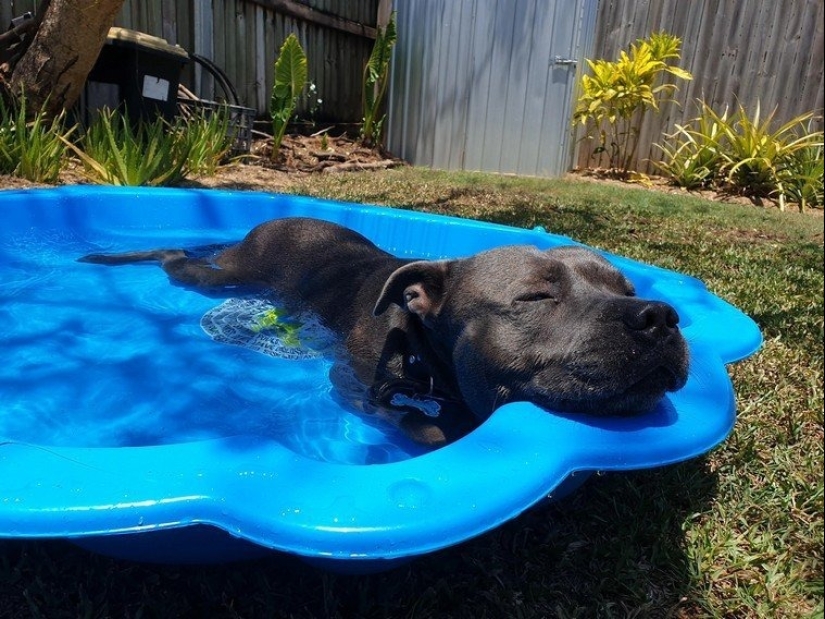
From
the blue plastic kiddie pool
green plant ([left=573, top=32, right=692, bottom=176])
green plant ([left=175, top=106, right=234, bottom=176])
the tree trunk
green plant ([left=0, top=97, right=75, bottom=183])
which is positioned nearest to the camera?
the blue plastic kiddie pool

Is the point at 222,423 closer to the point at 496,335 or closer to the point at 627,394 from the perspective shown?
the point at 496,335

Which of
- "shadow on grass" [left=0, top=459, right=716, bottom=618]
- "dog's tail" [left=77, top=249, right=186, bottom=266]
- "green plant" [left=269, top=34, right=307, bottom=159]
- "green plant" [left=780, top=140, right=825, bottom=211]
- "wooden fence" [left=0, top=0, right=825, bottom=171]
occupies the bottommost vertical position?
"shadow on grass" [left=0, top=459, right=716, bottom=618]

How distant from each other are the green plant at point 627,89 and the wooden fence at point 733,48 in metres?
0.29

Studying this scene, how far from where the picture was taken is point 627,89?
1020cm

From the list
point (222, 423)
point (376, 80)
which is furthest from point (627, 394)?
point (376, 80)

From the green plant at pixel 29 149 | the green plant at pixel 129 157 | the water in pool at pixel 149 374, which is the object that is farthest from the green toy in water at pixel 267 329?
the green plant at pixel 29 149

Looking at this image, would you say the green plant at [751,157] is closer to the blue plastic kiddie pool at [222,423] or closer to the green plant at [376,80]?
the green plant at [376,80]

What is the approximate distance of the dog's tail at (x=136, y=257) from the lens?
5023mm

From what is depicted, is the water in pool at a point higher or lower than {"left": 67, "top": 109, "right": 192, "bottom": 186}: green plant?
lower

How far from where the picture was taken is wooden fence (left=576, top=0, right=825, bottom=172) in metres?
10.7

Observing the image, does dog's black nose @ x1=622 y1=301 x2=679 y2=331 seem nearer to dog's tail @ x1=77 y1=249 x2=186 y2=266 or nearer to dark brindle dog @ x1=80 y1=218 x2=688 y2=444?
dark brindle dog @ x1=80 y1=218 x2=688 y2=444

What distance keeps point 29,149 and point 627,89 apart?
7682 millimetres

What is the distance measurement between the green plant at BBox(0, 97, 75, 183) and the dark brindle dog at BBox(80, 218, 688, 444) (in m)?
3.46

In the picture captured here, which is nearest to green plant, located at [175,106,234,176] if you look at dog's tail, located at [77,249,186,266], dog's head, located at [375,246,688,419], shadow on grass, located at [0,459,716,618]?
dog's tail, located at [77,249,186,266]
